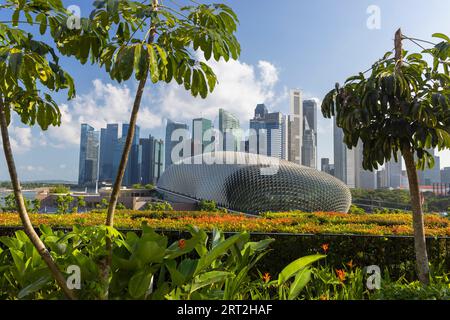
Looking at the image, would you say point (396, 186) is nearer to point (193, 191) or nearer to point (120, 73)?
point (193, 191)

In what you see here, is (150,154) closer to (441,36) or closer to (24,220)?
(441,36)

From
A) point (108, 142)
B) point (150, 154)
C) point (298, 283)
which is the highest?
point (150, 154)

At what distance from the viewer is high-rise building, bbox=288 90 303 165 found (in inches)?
777

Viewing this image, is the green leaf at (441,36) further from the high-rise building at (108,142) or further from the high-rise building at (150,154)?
the high-rise building at (150,154)

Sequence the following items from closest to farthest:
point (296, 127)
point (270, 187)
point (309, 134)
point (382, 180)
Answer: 1. point (296, 127)
2. point (309, 134)
3. point (270, 187)
4. point (382, 180)

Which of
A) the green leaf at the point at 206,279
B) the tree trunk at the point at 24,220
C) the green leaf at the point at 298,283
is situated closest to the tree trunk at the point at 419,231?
the green leaf at the point at 298,283

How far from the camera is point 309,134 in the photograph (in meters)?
33.7

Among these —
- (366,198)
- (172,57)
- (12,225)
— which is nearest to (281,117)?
(12,225)

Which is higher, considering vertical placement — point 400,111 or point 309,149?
point 309,149

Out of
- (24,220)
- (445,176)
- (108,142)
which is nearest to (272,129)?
(108,142)

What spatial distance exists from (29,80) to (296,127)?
24042 mm

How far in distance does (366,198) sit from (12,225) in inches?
2394

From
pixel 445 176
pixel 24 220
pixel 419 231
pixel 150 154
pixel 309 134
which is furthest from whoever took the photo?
pixel 445 176
